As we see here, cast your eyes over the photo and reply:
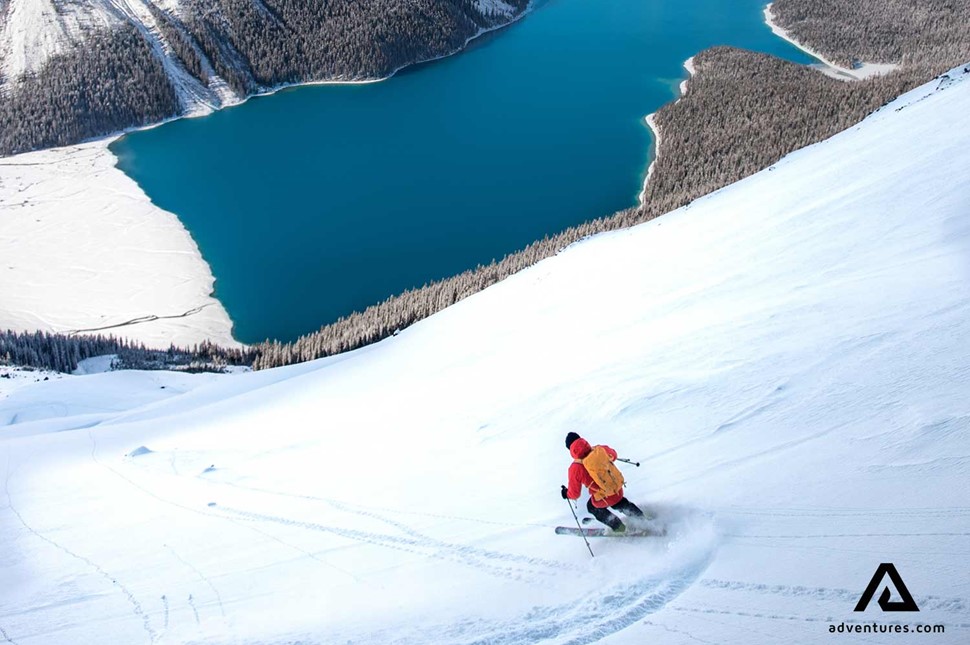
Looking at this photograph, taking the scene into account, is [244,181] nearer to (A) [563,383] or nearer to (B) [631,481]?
(A) [563,383]

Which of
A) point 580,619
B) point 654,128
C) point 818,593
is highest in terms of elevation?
point 654,128

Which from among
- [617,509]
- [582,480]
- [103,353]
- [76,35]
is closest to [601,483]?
[582,480]

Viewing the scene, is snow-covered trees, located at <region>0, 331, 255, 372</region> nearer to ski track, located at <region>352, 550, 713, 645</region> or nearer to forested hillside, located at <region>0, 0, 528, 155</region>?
ski track, located at <region>352, 550, 713, 645</region>

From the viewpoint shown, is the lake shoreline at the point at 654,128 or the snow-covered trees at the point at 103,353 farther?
the lake shoreline at the point at 654,128

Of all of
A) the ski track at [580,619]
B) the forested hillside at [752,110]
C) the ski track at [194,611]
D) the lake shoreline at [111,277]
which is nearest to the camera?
the ski track at [580,619]

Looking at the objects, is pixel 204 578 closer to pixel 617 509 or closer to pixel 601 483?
pixel 601 483

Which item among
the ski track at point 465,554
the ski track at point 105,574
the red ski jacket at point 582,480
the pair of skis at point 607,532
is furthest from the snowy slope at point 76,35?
the pair of skis at point 607,532

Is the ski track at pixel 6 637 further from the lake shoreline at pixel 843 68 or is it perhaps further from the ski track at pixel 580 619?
the lake shoreline at pixel 843 68
